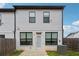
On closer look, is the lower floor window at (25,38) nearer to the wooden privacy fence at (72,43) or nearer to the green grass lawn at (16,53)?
the green grass lawn at (16,53)

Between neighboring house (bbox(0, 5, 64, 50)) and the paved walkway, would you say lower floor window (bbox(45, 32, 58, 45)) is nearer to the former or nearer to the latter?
neighboring house (bbox(0, 5, 64, 50))

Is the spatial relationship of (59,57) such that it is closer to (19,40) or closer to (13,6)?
(19,40)

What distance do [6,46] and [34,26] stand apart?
140 cm

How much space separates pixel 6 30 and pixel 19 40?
65 centimetres

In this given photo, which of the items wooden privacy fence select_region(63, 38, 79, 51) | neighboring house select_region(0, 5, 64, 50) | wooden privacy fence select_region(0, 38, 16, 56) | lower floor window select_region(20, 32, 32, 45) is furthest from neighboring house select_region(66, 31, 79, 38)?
wooden privacy fence select_region(0, 38, 16, 56)

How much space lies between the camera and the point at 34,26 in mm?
9266

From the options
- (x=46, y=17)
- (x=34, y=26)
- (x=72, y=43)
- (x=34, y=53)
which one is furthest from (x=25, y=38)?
(x=72, y=43)

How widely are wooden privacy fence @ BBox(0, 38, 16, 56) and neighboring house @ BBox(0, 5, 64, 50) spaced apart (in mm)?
186

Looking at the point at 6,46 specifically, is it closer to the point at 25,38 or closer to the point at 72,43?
the point at 25,38

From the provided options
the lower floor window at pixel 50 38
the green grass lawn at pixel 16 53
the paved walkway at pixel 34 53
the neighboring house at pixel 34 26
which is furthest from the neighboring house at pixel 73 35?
the green grass lawn at pixel 16 53

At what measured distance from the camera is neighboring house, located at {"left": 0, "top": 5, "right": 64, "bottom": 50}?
29.6 feet

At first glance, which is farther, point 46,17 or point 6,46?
point 46,17

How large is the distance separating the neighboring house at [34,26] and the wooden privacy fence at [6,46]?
19 centimetres

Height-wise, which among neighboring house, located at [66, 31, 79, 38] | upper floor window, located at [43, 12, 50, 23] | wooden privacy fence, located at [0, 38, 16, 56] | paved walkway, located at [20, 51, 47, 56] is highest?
upper floor window, located at [43, 12, 50, 23]
